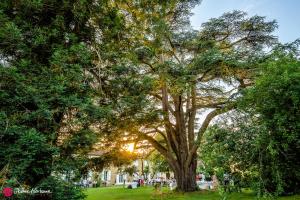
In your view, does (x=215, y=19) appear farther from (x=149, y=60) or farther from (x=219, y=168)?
(x=219, y=168)

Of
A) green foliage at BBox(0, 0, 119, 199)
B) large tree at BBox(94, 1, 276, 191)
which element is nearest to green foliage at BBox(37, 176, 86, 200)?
green foliage at BBox(0, 0, 119, 199)

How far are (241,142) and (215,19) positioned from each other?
10767 millimetres

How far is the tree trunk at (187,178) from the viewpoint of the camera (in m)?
19.6

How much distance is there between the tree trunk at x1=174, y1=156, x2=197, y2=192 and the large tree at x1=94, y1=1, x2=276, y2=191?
2.7 inches

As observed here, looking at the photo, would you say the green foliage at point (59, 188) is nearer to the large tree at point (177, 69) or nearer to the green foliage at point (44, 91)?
the green foliage at point (44, 91)

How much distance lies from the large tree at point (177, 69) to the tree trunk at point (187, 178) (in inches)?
2.7

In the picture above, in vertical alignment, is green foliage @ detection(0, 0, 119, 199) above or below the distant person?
above

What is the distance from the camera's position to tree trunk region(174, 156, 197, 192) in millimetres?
19578

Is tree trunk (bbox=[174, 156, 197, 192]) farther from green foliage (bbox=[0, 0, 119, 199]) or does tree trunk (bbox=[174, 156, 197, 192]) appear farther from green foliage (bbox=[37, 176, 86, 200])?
green foliage (bbox=[37, 176, 86, 200])

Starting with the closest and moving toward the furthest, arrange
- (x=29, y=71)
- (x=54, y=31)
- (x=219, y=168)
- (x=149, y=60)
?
(x=219, y=168) < (x=29, y=71) < (x=54, y=31) < (x=149, y=60)

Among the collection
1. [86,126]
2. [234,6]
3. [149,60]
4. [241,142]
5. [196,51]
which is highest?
[234,6]

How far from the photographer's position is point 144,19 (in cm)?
1533

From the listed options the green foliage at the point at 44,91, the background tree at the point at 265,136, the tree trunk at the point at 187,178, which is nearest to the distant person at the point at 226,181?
the background tree at the point at 265,136

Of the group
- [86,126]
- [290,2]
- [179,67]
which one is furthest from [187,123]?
[86,126]
